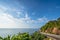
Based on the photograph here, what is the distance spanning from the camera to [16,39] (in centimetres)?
293

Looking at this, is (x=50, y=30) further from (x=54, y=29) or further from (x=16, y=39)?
(x=16, y=39)

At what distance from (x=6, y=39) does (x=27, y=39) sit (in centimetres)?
46

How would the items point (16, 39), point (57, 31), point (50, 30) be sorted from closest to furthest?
1. point (16, 39)
2. point (57, 31)
3. point (50, 30)

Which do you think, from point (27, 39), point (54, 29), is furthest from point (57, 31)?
point (27, 39)

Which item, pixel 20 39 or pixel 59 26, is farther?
pixel 59 26

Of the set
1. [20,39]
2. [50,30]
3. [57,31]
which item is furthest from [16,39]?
[50,30]

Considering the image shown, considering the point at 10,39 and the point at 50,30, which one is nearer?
the point at 10,39

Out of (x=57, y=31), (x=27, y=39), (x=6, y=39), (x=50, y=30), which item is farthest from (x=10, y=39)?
(x=50, y=30)

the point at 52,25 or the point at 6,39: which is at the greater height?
the point at 52,25

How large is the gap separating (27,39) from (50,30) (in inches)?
850

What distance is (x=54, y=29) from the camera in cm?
2247

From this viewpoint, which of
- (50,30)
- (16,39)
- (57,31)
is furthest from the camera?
(50,30)

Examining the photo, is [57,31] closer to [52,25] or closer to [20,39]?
[52,25]

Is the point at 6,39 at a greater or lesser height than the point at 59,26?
lesser
